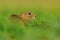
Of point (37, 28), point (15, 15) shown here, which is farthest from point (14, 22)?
point (37, 28)

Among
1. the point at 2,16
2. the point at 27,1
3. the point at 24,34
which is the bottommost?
the point at 24,34

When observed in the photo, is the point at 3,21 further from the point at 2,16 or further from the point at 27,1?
the point at 27,1

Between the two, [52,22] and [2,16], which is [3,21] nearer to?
[2,16]

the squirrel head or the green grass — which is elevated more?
the squirrel head

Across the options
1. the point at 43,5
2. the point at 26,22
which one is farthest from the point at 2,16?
the point at 43,5

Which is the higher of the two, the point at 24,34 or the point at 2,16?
the point at 2,16

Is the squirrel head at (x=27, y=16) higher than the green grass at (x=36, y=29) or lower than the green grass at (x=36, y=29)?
higher
